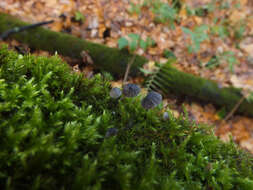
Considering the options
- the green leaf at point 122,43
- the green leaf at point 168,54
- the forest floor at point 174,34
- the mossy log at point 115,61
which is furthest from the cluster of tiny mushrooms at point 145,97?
the green leaf at point 168,54

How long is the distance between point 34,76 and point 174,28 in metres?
4.83

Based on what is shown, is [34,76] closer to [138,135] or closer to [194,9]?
[138,135]

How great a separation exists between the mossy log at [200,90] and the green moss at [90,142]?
226cm

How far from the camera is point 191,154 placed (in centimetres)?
164

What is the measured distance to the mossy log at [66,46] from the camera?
13.0 ft

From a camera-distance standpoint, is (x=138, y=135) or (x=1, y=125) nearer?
(x=1, y=125)

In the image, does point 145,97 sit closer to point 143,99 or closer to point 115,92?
point 143,99

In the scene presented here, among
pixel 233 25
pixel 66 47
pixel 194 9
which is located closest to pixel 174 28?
pixel 194 9

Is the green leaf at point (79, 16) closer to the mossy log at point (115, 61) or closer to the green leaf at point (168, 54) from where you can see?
the mossy log at point (115, 61)

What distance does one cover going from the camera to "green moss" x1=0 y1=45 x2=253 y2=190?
116 cm

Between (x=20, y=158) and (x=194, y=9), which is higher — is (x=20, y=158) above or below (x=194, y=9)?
below

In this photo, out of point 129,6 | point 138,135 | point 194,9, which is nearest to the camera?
point 138,135

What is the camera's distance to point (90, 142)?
4.72ft

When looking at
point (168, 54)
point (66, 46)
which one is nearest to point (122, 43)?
point (66, 46)
